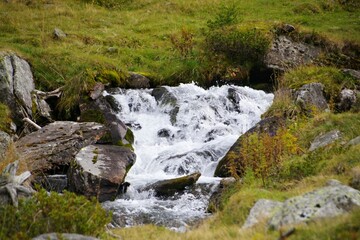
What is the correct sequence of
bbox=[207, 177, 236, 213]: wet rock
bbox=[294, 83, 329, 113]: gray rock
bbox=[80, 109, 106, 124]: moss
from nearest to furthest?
1. bbox=[207, 177, 236, 213]: wet rock
2. bbox=[294, 83, 329, 113]: gray rock
3. bbox=[80, 109, 106, 124]: moss

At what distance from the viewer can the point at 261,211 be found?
6.85 meters

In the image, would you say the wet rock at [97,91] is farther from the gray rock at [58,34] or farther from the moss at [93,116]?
the gray rock at [58,34]

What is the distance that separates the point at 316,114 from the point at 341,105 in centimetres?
313

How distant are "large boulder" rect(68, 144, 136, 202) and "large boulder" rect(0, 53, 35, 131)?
160 inches

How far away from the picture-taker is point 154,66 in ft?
73.9

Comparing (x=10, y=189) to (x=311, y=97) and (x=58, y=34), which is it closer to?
(x=311, y=97)

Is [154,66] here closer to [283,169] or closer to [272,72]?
[272,72]

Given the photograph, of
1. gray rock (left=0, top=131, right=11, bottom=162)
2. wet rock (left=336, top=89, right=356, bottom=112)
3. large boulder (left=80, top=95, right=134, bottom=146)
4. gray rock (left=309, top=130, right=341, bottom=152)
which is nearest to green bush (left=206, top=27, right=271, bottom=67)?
wet rock (left=336, top=89, right=356, bottom=112)

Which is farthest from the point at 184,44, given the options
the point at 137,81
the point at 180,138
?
the point at 180,138

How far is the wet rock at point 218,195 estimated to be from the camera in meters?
10.9

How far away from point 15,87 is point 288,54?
44.6 feet

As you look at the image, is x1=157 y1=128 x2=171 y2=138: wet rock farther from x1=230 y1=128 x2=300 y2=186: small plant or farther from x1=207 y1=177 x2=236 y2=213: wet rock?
x1=230 y1=128 x2=300 y2=186: small plant

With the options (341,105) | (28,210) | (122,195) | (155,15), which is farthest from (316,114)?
(155,15)

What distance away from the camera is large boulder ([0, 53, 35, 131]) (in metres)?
16.2
